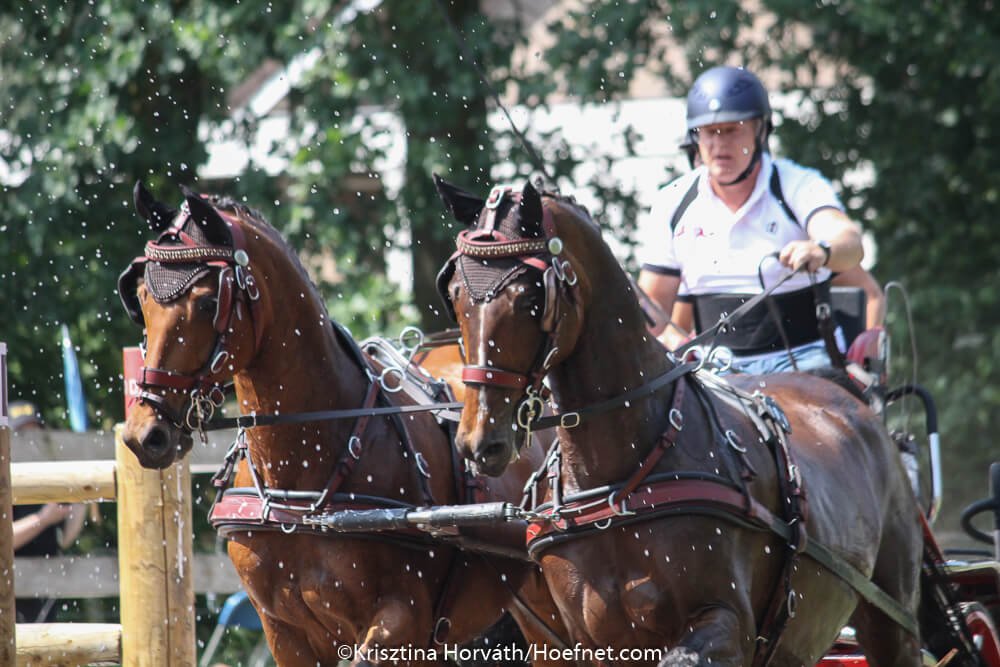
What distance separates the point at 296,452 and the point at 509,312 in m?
1.12

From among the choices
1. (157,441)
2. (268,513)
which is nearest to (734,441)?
(268,513)

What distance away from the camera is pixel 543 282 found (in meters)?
3.05

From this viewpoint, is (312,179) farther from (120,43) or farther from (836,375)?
(836,375)

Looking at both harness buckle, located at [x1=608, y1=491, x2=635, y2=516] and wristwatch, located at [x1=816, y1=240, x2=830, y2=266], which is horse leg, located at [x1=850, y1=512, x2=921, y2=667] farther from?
harness buckle, located at [x1=608, y1=491, x2=635, y2=516]

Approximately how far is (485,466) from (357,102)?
6460mm

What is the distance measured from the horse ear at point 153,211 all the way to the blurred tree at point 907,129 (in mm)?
5787

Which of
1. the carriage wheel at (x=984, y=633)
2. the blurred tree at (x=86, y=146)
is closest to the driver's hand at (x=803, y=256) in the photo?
the carriage wheel at (x=984, y=633)

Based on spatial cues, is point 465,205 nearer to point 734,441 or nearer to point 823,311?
point 734,441

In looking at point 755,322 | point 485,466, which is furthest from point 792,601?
point 755,322

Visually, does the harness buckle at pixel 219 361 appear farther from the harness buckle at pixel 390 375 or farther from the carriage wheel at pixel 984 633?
the carriage wheel at pixel 984 633

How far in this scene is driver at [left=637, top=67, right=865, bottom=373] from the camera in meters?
4.53

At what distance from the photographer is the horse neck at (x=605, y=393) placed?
10.7ft

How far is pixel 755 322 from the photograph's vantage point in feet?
15.7

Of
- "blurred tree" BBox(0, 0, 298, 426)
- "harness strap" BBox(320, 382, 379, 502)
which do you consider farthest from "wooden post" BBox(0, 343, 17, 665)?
"blurred tree" BBox(0, 0, 298, 426)
